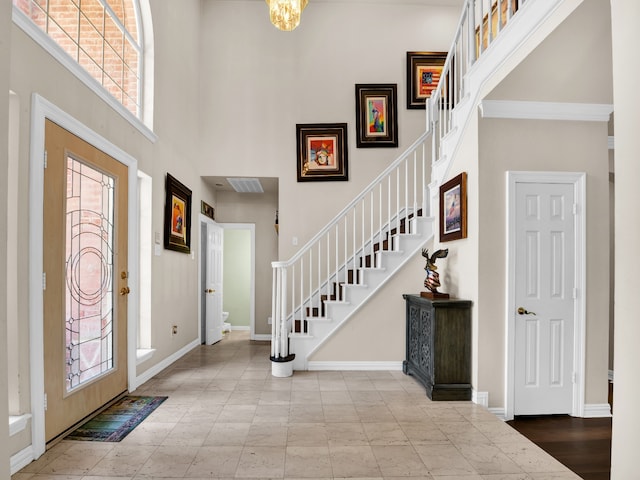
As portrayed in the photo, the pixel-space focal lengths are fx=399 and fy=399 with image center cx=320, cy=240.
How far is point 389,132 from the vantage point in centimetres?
618

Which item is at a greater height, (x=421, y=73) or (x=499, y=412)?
(x=421, y=73)

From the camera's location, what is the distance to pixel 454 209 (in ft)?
12.9

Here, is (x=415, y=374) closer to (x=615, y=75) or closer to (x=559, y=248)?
(x=559, y=248)

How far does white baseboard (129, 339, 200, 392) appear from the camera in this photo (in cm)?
397

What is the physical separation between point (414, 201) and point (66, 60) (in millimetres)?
3500

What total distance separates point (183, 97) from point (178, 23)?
0.91 meters

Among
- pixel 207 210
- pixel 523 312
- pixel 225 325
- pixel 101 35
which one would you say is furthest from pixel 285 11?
pixel 225 325

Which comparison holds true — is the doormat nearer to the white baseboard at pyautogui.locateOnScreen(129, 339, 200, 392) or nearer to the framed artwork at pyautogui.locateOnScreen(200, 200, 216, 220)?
the white baseboard at pyautogui.locateOnScreen(129, 339, 200, 392)

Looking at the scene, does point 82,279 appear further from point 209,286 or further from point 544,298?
point 544,298

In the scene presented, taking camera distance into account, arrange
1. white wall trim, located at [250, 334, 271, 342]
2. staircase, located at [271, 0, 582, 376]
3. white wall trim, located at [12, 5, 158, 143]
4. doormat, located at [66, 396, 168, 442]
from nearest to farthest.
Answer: white wall trim, located at [12, 5, 158, 143] < doormat, located at [66, 396, 168, 442] < staircase, located at [271, 0, 582, 376] < white wall trim, located at [250, 334, 271, 342]

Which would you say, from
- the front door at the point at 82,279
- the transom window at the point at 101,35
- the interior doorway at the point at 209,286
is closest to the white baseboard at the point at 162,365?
the front door at the point at 82,279

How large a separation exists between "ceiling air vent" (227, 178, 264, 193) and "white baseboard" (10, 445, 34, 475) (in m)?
4.40

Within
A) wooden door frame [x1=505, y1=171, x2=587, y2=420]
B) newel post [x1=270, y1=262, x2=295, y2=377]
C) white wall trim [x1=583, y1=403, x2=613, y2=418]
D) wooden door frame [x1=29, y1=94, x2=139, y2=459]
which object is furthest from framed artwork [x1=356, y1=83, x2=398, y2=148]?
wooden door frame [x1=29, y1=94, x2=139, y2=459]

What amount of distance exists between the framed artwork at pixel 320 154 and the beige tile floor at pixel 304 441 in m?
3.19
